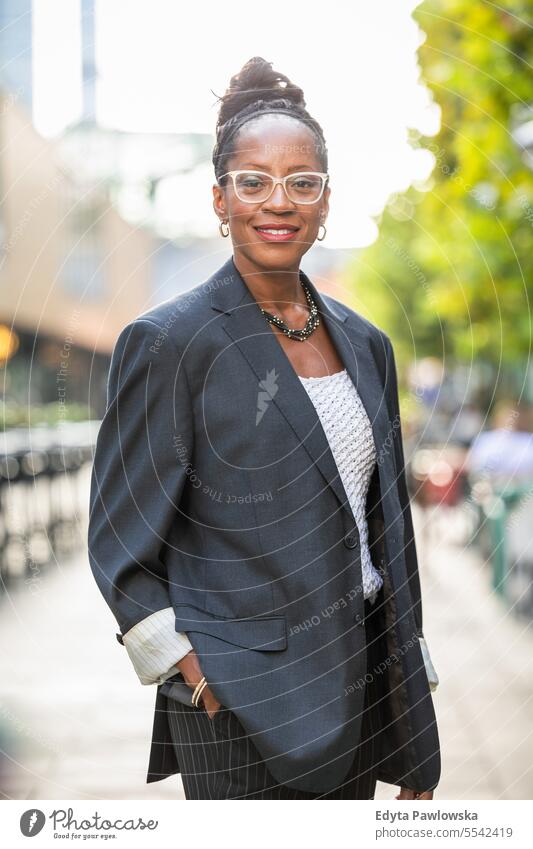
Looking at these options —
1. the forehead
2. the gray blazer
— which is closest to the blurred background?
the forehead

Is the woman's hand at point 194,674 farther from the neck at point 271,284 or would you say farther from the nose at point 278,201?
the nose at point 278,201

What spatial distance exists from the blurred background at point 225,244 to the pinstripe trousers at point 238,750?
643 millimetres

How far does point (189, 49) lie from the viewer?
2.95 metres

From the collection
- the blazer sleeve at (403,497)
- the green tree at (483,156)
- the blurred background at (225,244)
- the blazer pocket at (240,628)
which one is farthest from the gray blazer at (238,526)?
the green tree at (483,156)

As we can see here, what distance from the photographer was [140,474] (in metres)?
1.96

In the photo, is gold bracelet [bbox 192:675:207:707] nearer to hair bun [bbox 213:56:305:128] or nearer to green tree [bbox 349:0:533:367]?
hair bun [bbox 213:56:305:128]

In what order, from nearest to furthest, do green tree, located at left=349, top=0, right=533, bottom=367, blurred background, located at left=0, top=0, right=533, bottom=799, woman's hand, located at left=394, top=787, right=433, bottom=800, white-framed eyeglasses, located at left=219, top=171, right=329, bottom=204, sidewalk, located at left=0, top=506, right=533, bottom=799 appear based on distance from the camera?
white-framed eyeglasses, located at left=219, top=171, right=329, bottom=204 < woman's hand, located at left=394, top=787, right=433, bottom=800 < blurred background, located at left=0, top=0, right=533, bottom=799 < sidewalk, located at left=0, top=506, right=533, bottom=799 < green tree, located at left=349, top=0, right=533, bottom=367

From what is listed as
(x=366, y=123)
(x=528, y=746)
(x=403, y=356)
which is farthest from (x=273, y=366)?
(x=403, y=356)

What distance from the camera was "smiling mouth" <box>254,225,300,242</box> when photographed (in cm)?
204

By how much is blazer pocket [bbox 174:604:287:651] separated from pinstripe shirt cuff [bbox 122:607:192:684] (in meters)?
0.02

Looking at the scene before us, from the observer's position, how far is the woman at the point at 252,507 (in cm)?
193

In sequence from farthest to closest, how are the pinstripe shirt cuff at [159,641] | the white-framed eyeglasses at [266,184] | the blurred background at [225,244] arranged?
1. the blurred background at [225,244]
2. the white-framed eyeglasses at [266,184]
3. the pinstripe shirt cuff at [159,641]
